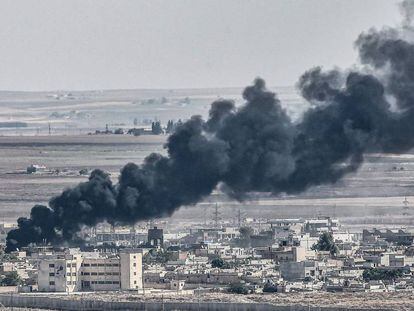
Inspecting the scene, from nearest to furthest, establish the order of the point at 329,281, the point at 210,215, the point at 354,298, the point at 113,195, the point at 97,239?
the point at 354,298 → the point at 329,281 → the point at 113,195 → the point at 97,239 → the point at 210,215

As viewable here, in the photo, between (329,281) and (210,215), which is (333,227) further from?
(329,281)

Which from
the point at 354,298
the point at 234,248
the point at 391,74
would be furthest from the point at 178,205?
the point at 354,298

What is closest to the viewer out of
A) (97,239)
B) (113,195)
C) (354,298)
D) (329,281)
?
(354,298)

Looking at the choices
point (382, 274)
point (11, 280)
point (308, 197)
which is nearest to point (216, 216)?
point (308, 197)

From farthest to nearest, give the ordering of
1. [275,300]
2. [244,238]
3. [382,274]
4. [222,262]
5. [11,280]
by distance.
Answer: [244,238], [222,262], [11,280], [382,274], [275,300]

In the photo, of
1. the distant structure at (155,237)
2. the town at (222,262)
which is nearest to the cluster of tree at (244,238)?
the town at (222,262)

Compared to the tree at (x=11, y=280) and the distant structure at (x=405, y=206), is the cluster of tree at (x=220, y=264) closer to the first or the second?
the tree at (x=11, y=280)

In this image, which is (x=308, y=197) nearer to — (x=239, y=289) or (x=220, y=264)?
(x=220, y=264)
